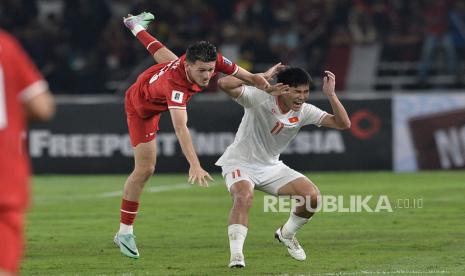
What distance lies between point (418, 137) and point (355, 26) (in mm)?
5113

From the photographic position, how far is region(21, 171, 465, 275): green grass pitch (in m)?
9.62

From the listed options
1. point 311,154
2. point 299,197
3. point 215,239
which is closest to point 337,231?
point 215,239

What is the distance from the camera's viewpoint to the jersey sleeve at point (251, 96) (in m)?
9.96

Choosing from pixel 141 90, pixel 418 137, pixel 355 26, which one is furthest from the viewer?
pixel 355 26

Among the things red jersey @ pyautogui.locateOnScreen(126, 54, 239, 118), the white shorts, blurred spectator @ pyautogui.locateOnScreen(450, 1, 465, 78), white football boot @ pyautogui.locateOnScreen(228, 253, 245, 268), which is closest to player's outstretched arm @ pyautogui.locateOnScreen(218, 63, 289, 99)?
red jersey @ pyautogui.locateOnScreen(126, 54, 239, 118)

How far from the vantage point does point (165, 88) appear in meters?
10.2

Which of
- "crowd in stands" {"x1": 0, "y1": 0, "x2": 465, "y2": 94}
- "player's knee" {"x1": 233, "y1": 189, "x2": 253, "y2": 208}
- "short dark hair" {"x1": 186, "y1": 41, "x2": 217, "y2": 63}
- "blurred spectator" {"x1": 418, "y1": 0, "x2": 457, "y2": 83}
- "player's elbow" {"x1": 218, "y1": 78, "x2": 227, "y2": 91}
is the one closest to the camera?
"player's knee" {"x1": 233, "y1": 189, "x2": 253, "y2": 208}

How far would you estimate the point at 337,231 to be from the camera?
12.4m

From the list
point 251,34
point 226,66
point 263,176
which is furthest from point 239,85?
point 251,34

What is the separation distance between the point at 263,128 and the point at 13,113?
536cm

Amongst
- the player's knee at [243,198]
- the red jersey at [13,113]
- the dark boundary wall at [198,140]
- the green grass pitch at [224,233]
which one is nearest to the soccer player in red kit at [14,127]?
the red jersey at [13,113]

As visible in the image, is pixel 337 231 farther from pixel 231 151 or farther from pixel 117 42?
pixel 117 42

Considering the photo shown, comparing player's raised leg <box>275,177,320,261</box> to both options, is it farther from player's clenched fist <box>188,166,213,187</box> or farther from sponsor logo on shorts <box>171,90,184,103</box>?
player's clenched fist <box>188,166,213,187</box>

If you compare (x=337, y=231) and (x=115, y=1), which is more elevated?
(x=115, y=1)
